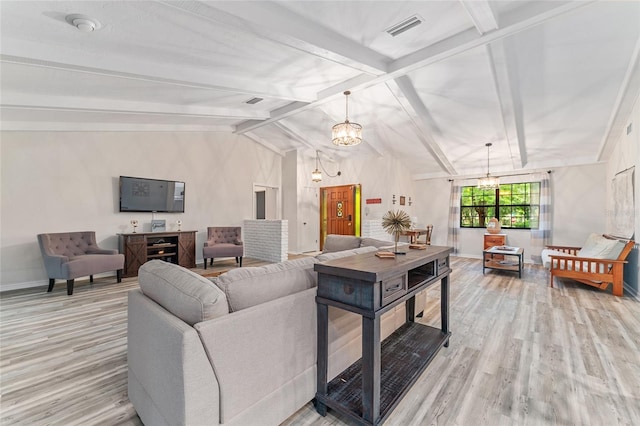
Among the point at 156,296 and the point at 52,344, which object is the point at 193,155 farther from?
the point at 156,296

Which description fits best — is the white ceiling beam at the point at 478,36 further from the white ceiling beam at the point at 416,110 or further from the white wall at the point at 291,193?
the white wall at the point at 291,193

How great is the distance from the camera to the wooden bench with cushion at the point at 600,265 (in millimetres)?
3921

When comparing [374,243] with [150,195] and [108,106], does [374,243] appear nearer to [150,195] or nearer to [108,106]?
[108,106]

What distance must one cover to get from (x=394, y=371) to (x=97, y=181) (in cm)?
576

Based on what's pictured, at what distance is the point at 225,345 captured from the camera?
47.7 inches

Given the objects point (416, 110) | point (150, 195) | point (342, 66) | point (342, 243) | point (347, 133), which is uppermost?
point (342, 66)

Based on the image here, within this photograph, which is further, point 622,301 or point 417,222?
point 417,222

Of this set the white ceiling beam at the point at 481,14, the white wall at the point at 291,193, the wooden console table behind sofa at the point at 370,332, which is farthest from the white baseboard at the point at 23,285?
the white ceiling beam at the point at 481,14

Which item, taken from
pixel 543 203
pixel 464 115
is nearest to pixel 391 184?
pixel 464 115

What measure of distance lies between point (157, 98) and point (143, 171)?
5.76 feet

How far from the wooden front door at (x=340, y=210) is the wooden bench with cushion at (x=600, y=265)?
14.1 feet

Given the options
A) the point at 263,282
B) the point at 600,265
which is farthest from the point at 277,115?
the point at 600,265

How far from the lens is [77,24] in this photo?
2428 mm

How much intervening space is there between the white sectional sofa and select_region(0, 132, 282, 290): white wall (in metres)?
4.40
